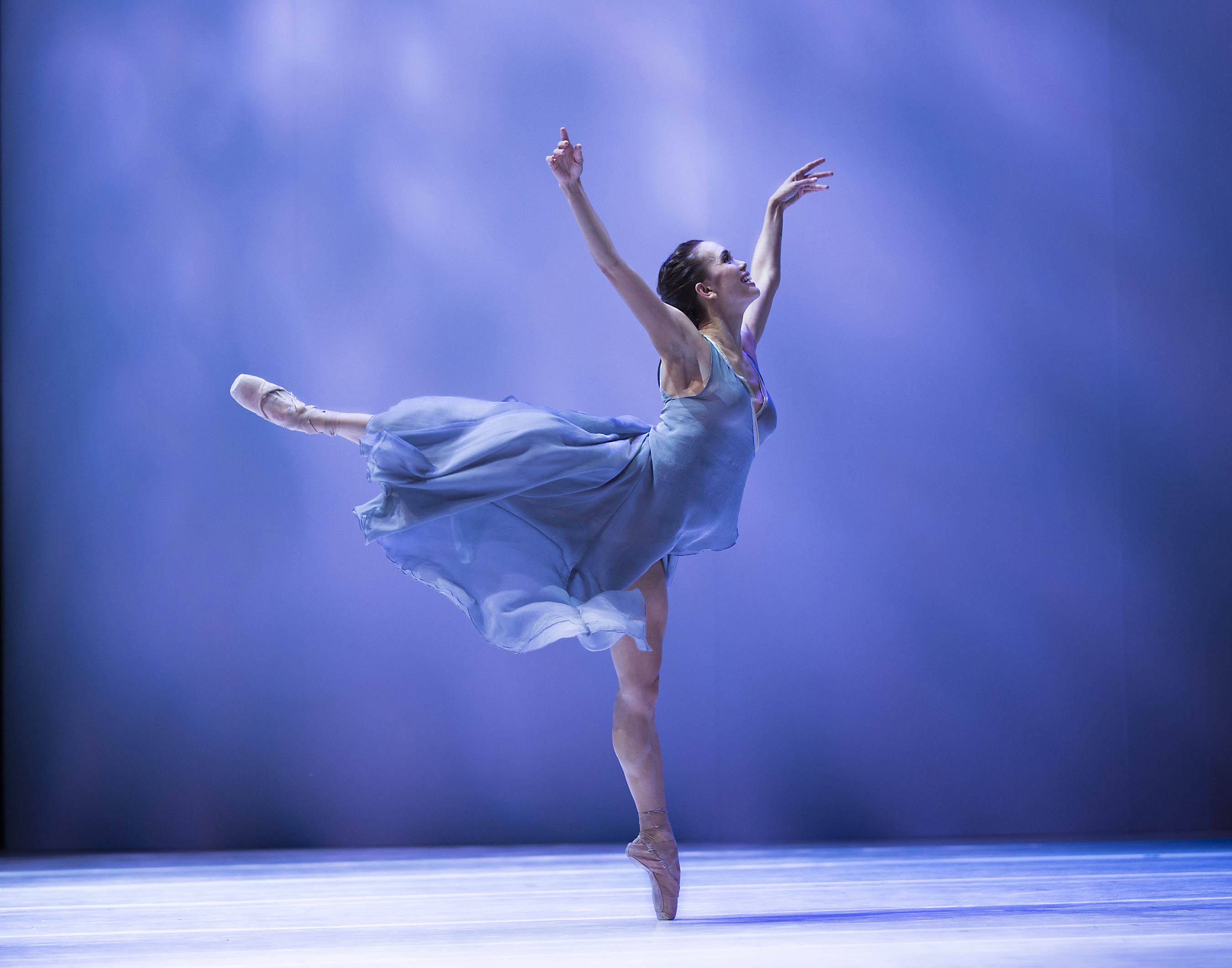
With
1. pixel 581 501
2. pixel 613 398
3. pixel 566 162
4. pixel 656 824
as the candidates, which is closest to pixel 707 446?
pixel 581 501

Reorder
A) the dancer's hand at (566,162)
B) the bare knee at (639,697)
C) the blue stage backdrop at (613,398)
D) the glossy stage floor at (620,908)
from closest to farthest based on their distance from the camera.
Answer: the glossy stage floor at (620,908), the dancer's hand at (566,162), the bare knee at (639,697), the blue stage backdrop at (613,398)

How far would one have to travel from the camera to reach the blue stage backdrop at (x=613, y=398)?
3152 mm

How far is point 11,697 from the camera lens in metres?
3.26

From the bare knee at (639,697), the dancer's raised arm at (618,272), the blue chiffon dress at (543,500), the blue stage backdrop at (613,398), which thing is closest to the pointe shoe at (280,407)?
the blue chiffon dress at (543,500)

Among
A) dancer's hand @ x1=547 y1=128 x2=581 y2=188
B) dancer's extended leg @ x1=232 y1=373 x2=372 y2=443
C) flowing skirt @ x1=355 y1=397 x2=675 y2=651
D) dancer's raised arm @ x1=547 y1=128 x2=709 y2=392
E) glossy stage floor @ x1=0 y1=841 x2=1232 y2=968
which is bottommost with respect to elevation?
glossy stage floor @ x1=0 y1=841 x2=1232 y2=968

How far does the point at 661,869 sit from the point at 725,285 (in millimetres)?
1058

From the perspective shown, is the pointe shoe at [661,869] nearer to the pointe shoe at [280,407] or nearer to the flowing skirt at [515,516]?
the flowing skirt at [515,516]

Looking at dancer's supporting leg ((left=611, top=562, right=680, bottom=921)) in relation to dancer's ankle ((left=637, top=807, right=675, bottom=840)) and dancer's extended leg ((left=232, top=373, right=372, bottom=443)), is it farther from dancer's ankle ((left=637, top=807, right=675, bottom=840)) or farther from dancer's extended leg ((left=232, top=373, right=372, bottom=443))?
dancer's extended leg ((left=232, top=373, right=372, bottom=443))

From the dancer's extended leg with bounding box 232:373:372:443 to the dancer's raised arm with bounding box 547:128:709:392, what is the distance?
0.53m

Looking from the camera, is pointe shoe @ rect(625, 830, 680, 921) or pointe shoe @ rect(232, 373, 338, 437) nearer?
pointe shoe @ rect(625, 830, 680, 921)

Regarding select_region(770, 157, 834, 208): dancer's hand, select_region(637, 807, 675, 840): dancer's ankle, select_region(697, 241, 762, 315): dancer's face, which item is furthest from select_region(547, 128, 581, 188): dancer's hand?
select_region(637, 807, 675, 840): dancer's ankle

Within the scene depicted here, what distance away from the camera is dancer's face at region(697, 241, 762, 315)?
7.01ft

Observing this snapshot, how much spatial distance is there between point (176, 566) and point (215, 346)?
25.1 inches

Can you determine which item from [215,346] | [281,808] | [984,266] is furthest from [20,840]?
[984,266]
